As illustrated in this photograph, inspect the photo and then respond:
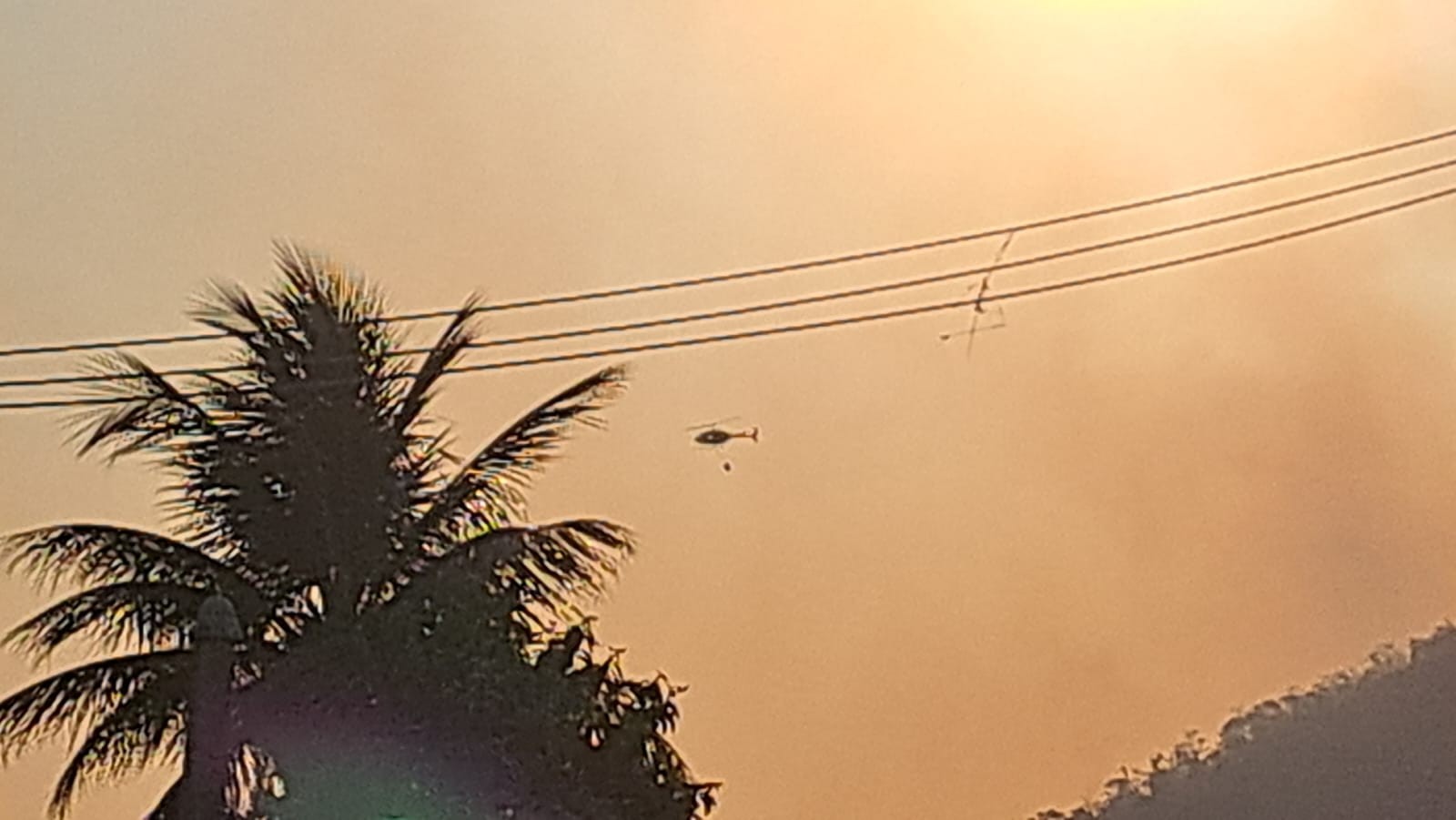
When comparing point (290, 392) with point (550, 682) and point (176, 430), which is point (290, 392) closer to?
point (176, 430)

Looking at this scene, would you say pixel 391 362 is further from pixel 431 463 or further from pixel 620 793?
pixel 620 793

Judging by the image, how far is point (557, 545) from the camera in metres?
14.0

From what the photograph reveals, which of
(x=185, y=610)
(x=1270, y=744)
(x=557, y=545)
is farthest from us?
(x=1270, y=744)

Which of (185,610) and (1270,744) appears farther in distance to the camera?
(1270,744)

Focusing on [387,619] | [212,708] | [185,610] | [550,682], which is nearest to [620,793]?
[550,682]

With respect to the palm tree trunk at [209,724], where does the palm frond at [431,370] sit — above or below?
above

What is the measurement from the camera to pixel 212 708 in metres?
9.79

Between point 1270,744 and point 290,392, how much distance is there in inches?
589

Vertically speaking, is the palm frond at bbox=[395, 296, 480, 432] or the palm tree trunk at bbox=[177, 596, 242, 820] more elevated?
the palm frond at bbox=[395, 296, 480, 432]

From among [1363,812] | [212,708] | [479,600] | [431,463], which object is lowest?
[212,708]

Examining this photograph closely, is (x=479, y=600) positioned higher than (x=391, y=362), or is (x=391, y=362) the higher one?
(x=391, y=362)

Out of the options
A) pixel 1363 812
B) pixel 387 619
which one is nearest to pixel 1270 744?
→ pixel 1363 812

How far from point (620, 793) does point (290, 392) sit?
→ 3.35 meters

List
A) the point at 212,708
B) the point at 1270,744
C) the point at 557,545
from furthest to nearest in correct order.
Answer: the point at 1270,744 < the point at 557,545 < the point at 212,708
